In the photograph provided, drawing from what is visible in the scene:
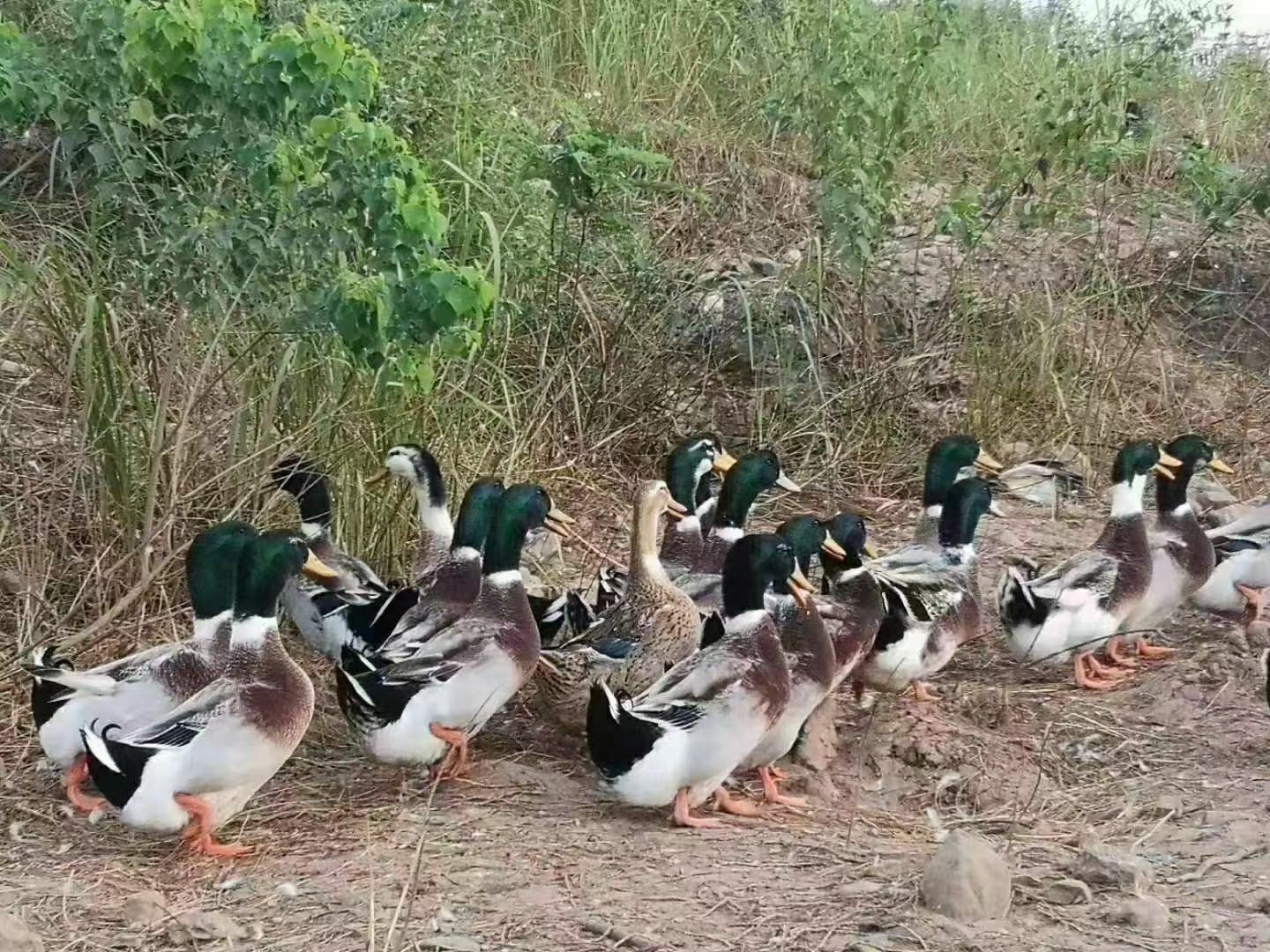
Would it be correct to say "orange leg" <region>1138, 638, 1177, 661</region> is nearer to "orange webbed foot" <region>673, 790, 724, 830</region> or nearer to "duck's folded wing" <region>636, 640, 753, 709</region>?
"duck's folded wing" <region>636, 640, 753, 709</region>

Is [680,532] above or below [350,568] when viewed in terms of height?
below

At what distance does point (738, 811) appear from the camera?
3.97 m

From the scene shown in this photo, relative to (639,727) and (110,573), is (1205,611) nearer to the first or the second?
(639,727)

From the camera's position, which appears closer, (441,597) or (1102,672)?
(441,597)

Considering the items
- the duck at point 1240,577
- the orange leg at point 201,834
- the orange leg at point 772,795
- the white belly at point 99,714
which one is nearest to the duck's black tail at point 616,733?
the orange leg at point 772,795

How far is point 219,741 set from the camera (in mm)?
3541

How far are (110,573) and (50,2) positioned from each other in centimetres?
402

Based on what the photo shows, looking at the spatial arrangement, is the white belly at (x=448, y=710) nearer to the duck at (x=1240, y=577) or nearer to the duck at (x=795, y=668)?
the duck at (x=795, y=668)

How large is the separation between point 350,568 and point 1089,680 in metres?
2.46

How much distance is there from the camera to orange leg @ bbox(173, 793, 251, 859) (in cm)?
355

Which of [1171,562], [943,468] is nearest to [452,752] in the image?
[943,468]

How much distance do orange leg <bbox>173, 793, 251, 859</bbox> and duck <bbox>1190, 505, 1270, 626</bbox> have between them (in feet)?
11.4

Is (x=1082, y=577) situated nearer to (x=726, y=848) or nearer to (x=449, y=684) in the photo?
(x=726, y=848)

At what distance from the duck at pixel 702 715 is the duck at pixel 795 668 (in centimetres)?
12
